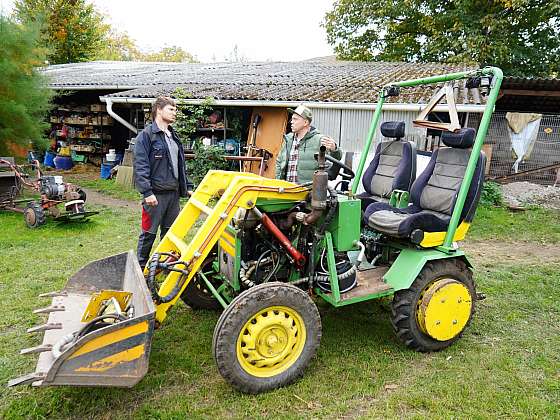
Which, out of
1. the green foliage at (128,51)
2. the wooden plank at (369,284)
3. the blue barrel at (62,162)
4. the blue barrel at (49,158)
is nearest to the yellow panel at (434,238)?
the wooden plank at (369,284)

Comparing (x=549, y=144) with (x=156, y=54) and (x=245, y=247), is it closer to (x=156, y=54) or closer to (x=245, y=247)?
(x=245, y=247)

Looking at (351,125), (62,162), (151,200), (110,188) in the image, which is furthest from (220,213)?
(62,162)

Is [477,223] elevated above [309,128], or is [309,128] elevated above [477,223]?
[309,128]

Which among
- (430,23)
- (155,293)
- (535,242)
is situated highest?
(430,23)

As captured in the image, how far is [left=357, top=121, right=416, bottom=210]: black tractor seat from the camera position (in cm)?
412

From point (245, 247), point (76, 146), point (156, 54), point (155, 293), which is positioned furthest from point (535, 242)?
point (156, 54)

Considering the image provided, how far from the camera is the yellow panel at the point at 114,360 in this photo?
2297mm

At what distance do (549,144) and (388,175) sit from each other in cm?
732

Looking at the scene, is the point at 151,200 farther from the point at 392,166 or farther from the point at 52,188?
the point at 52,188

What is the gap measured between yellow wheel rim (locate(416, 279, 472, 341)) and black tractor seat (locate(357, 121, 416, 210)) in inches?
44.7

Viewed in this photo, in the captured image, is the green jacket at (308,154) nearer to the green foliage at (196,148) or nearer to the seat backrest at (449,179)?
the seat backrest at (449,179)

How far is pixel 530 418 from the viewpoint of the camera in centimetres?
264

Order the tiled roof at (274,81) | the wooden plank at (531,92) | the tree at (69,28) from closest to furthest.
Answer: the wooden plank at (531,92) → the tiled roof at (274,81) → the tree at (69,28)

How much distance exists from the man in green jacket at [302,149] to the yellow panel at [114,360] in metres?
1.86
